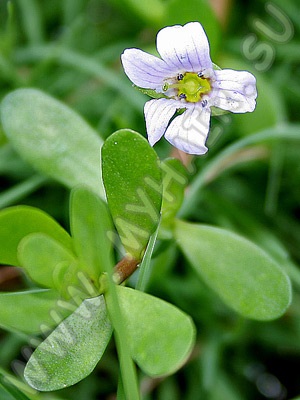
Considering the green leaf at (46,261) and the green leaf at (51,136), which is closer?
the green leaf at (46,261)

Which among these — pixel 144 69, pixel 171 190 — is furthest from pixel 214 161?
pixel 144 69

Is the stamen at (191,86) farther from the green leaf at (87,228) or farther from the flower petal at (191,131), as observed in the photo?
the green leaf at (87,228)

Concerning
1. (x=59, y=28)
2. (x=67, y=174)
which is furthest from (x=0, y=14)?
(x=67, y=174)

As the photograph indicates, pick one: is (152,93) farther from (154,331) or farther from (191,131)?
(154,331)

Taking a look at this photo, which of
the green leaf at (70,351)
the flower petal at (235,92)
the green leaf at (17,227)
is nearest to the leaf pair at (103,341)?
the green leaf at (70,351)

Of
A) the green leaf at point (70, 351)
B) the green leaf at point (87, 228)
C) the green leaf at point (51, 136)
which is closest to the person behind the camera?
the green leaf at point (70, 351)

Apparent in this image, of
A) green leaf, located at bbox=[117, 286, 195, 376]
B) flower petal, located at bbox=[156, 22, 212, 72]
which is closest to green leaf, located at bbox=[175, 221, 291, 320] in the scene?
green leaf, located at bbox=[117, 286, 195, 376]

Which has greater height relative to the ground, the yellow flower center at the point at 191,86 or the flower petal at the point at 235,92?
the flower petal at the point at 235,92
